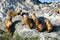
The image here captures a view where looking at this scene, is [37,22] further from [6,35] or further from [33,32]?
[6,35]

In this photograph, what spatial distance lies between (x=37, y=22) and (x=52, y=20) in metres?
1.75

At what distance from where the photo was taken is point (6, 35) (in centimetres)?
1614

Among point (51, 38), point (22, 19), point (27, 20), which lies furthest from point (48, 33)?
point (22, 19)

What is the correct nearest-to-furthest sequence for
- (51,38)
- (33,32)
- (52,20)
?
(51,38), (33,32), (52,20)

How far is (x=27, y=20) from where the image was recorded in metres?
17.7

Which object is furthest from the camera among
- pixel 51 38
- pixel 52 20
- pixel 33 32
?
pixel 52 20

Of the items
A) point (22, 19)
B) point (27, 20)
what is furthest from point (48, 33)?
point (22, 19)

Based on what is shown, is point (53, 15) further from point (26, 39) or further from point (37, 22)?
point (26, 39)

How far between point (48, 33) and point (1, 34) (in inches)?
120

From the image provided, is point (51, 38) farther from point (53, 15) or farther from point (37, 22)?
point (53, 15)

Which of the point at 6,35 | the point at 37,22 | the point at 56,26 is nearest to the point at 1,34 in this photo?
the point at 6,35

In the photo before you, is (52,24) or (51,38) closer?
(51,38)

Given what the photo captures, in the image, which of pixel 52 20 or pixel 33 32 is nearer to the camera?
pixel 33 32

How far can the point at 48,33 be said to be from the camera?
16422 mm
